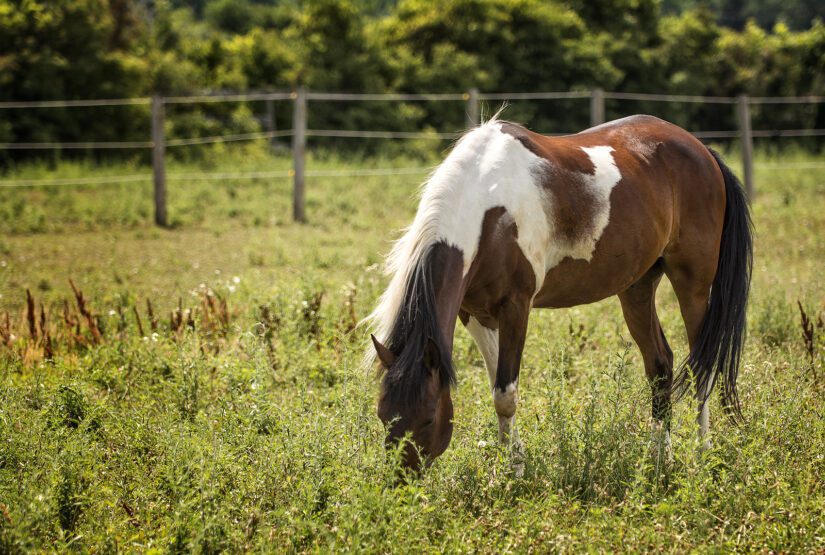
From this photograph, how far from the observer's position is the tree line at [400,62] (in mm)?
14336

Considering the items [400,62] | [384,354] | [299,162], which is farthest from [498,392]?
[400,62]

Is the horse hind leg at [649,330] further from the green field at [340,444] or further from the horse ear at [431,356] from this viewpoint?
the horse ear at [431,356]

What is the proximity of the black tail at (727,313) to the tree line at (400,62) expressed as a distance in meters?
12.1

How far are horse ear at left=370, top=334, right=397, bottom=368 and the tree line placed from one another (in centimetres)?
1203

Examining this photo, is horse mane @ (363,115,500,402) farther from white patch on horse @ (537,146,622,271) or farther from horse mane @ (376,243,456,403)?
white patch on horse @ (537,146,622,271)

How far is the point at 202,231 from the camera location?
10.3 meters

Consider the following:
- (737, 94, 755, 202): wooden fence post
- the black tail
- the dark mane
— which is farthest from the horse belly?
(737, 94, 755, 202): wooden fence post

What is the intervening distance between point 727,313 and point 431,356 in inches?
78.7

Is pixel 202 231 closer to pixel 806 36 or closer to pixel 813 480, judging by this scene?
pixel 813 480

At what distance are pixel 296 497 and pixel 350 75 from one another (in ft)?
48.7

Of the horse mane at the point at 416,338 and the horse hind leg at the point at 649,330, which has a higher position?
the horse mane at the point at 416,338

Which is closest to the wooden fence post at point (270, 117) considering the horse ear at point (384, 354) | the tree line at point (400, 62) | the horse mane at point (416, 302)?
the tree line at point (400, 62)

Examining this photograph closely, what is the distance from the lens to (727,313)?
13.9ft

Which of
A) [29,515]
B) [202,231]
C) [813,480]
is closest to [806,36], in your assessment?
[202,231]
